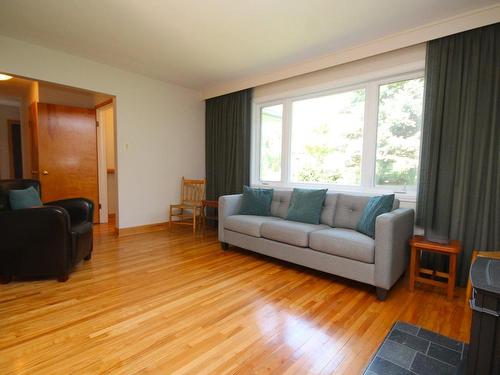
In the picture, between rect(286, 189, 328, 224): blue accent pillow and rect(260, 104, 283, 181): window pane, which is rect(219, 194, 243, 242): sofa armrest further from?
rect(260, 104, 283, 181): window pane

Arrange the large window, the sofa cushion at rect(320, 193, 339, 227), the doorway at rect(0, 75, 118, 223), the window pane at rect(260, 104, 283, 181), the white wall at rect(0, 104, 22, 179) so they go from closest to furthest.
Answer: the large window, the sofa cushion at rect(320, 193, 339, 227), the window pane at rect(260, 104, 283, 181), the doorway at rect(0, 75, 118, 223), the white wall at rect(0, 104, 22, 179)

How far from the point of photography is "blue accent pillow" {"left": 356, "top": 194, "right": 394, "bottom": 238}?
2.43 metres

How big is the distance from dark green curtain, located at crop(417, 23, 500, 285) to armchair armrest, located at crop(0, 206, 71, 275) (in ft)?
11.1

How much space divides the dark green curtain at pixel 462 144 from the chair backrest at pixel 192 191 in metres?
3.44

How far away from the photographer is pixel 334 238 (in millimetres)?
2400

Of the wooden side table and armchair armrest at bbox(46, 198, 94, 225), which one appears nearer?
armchair armrest at bbox(46, 198, 94, 225)

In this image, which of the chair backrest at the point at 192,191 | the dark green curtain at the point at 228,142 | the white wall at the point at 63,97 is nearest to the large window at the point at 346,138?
the dark green curtain at the point at 228,142

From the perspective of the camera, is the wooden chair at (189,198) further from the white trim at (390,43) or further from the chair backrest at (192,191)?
the white trim at (390,43)

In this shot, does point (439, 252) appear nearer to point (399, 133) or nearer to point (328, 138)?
point (399, 133)

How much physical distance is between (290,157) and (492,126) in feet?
7.32

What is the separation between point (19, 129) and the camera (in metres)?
5.86

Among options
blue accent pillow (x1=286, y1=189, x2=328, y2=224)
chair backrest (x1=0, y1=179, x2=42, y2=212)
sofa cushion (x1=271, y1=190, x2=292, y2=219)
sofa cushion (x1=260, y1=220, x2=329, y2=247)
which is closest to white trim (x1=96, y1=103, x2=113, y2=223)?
chair backrest (x1=0, y1=179, x2=42, y2=212)

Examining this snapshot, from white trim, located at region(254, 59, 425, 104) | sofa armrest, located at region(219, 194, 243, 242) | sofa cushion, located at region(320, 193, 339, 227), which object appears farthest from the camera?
sofa armrest, located at region(219, 194, 243, 242)

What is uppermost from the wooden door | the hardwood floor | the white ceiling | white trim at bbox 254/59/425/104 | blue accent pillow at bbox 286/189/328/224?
the white ceiling
